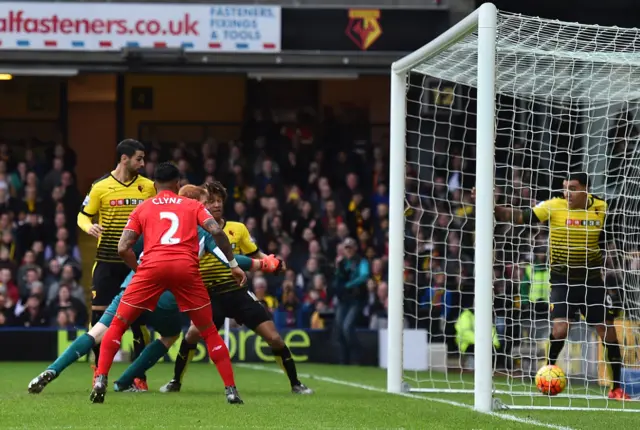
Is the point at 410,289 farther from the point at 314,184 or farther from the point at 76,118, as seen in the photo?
the point at 76,118

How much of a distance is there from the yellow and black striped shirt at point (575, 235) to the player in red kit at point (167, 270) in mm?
4207

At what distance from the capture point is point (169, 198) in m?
9.85

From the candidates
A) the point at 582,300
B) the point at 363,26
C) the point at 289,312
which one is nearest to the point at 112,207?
the point at 582,300

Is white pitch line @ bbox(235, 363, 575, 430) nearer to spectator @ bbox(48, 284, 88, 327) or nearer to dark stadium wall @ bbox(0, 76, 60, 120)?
spectator @ bbox(48, 284, 88, 327)

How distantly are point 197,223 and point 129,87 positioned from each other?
641 inches

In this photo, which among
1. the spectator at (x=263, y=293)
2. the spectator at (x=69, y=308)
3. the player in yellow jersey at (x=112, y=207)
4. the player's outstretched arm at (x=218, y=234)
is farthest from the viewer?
the spectator at (x=263, y=293)

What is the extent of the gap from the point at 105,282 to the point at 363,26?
10452 millimetres

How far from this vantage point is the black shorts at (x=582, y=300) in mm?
12711

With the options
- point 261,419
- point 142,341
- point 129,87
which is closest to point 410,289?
point 129,87

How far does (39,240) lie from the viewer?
21516 mm

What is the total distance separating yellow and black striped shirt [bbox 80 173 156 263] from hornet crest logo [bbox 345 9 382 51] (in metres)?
10.1

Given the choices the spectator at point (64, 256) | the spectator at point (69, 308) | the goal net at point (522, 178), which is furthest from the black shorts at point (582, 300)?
the spectator at point (64, 256)

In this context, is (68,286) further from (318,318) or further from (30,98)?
(30,98)

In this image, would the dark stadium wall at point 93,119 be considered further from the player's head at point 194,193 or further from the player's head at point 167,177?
the player's head at point 167,177
